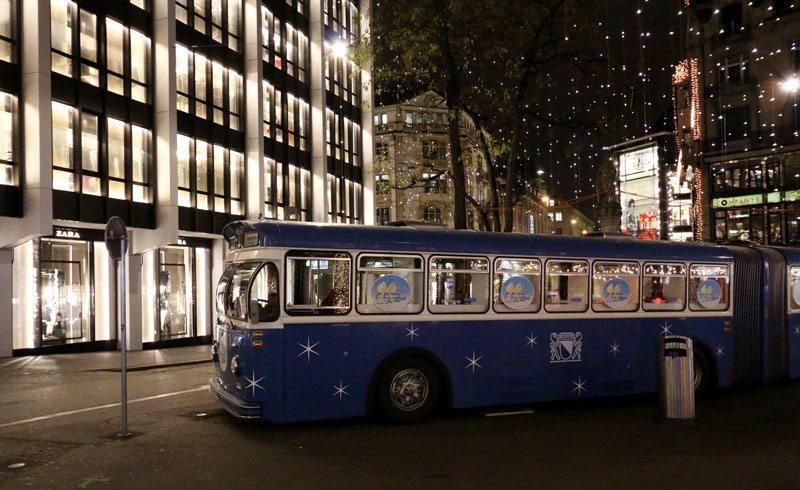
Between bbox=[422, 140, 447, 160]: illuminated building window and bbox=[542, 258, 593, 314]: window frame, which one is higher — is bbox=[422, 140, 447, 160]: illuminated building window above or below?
above

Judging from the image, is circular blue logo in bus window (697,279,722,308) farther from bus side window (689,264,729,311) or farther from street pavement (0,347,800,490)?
street pavement (0,347,800,490)

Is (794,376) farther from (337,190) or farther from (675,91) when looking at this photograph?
(675,91)

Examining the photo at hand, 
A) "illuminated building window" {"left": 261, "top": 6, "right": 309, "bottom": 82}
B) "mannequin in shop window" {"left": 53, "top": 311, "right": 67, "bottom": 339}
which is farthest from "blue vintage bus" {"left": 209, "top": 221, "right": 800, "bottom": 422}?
"illuminated building window" {"left": 261, "top": 6, "right": 309, "bottom": 82}

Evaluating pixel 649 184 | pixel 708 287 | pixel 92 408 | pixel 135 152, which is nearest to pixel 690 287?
pixel 708 287

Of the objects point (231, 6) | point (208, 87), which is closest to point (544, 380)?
point (208, 87)

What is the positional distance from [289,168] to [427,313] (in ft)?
82.1

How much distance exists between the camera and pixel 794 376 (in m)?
14.4

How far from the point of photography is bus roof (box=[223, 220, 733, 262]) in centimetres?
967

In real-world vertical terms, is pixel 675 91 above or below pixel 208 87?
above

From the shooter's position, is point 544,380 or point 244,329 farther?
point 544,380

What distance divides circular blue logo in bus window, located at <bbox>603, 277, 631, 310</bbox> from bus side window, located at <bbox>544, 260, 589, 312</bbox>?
0.41m

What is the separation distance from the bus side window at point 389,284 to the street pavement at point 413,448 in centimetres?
166

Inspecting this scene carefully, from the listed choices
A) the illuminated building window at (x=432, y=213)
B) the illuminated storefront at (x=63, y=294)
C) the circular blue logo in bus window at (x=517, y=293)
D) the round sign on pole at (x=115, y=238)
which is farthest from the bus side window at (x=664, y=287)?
the illuminated building window at (x=432, y=213)

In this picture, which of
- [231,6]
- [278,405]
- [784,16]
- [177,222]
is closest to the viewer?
[278,405]
